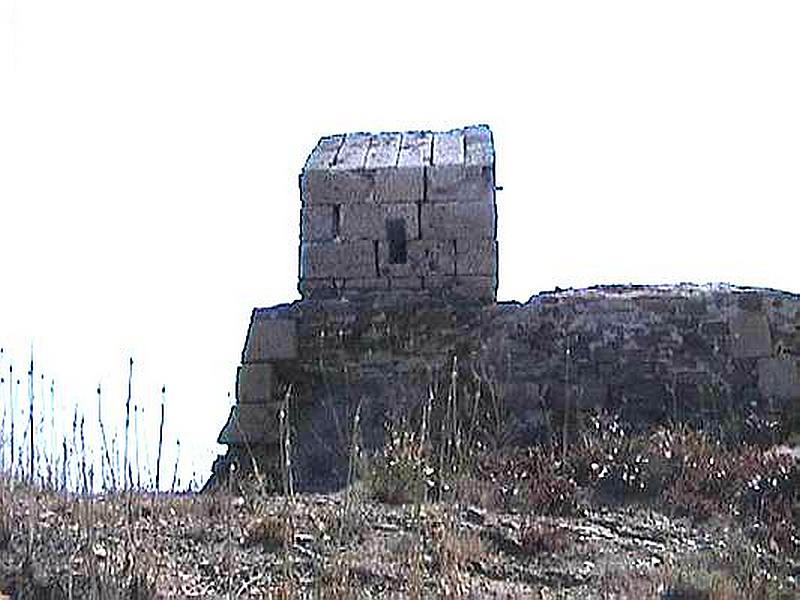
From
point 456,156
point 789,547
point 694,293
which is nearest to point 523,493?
point 789,547

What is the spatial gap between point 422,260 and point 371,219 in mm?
591

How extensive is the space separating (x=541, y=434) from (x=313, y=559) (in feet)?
14.2

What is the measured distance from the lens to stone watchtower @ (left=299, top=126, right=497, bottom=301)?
12898 mm

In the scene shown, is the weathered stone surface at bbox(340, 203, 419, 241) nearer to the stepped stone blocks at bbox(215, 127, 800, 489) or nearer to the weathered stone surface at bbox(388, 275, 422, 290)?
the stepped stone blocks at bbox(215, 127, 800, 489)

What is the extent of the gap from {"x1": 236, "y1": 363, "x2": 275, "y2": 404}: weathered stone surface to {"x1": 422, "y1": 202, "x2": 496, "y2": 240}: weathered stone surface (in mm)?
1844

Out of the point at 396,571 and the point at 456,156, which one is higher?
the point at 456,156

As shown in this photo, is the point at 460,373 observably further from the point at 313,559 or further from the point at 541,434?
the point at 313,559

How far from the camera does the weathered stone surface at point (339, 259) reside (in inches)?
511

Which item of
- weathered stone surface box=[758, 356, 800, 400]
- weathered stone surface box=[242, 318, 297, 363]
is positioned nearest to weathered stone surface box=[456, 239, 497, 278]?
weathered stone surface box=[242, 318, 297, 363]

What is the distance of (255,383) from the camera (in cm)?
1266

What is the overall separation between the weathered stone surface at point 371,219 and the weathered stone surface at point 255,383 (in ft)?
4.58

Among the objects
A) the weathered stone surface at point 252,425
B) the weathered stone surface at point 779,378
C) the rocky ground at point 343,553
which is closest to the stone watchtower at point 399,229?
the weathered stone surface at point 252,425

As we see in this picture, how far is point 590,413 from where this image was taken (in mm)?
11898

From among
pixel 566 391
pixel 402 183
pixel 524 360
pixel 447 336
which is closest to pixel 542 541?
pixel 566 391
